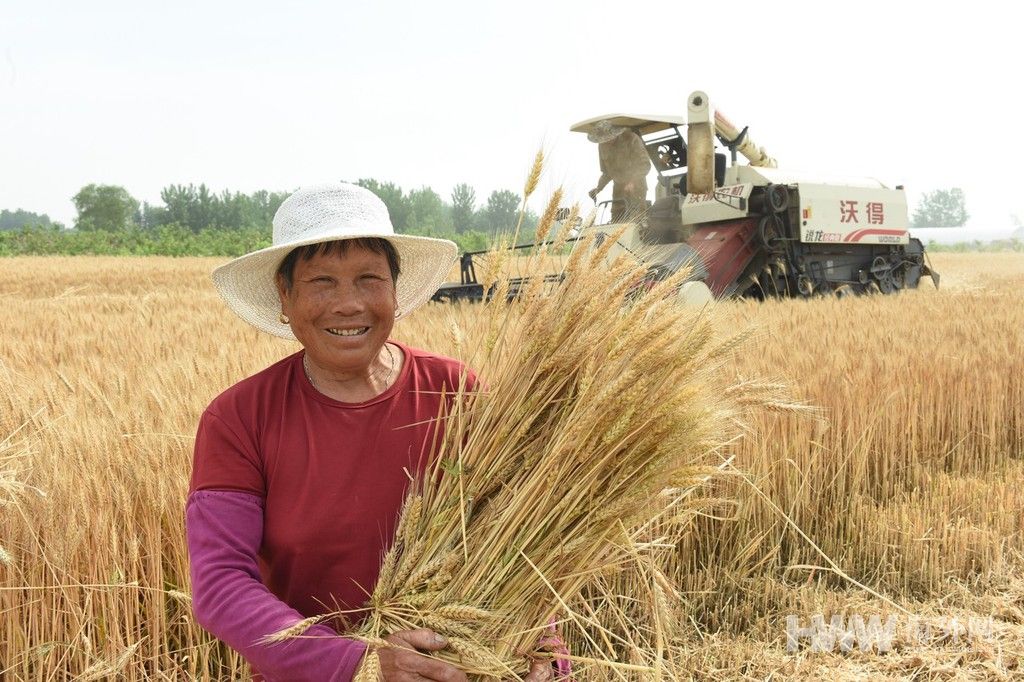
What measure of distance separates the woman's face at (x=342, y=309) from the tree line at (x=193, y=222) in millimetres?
39221

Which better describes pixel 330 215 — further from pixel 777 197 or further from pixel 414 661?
pixel 777 197

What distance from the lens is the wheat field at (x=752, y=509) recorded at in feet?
6.34

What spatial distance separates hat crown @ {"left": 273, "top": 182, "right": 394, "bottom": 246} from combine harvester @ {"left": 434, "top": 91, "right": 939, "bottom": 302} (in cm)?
693

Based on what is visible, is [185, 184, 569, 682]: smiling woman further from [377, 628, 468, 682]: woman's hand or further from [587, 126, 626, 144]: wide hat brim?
[587, 126, 626, 144]: wide hat brim

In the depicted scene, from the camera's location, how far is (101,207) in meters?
75.6

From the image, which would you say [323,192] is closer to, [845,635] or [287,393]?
[287,393]

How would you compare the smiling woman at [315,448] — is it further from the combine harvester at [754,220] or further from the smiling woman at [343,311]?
the combine harvester at [754,220]

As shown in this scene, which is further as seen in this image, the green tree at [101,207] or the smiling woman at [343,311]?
the green tree at [101,207]

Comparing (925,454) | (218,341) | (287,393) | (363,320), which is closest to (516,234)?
(363,320)

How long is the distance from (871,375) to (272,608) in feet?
10.9

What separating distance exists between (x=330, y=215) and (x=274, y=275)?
26 cm

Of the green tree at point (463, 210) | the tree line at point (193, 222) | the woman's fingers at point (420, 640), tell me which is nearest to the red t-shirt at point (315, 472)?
the woman's fingers at point (420, 640)

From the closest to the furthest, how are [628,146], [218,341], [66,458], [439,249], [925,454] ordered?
1. [439,249]
2. [66,458]
3. [925,454]
4. [218,341]
5. [628,146]

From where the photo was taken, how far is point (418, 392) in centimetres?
147
